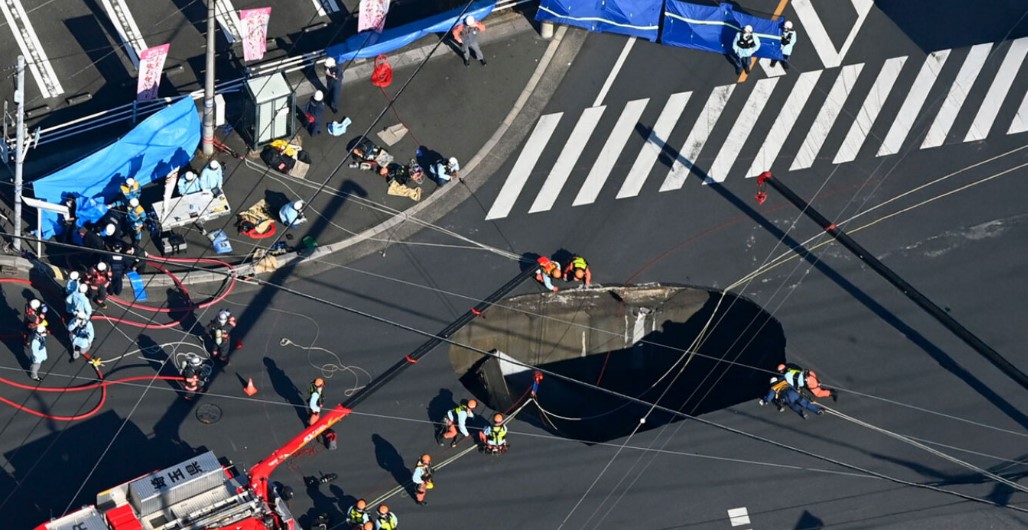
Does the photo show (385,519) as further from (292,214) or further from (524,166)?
(524,166)

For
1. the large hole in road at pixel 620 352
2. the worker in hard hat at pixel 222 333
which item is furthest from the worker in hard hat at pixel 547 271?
the worker in hard hat at pixel 222 333

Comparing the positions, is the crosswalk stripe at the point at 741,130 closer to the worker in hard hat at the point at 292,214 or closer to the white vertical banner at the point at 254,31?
the worker in hard hat at the point at 292,214

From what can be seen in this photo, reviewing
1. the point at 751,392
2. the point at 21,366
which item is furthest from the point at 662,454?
the point at 21,366

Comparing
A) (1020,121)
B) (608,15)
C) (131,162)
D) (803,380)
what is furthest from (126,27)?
(1020,121)

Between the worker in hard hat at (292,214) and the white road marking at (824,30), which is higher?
the worker in hard hat at (292,214)

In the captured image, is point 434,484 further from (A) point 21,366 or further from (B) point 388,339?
(A) point 21,366
